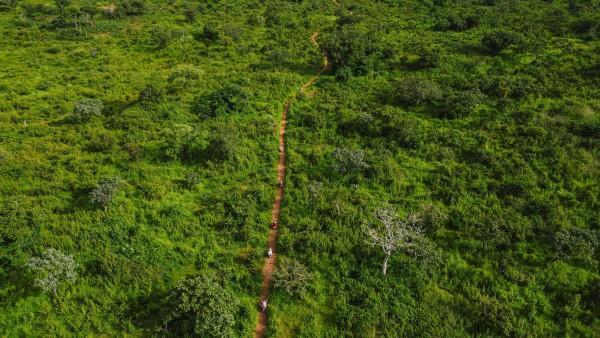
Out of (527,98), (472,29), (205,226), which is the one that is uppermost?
(472,29)

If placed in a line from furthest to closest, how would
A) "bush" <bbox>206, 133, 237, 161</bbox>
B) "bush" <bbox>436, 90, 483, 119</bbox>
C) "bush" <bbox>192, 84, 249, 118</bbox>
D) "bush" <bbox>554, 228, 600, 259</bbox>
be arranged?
1. "bush" <bbox>192, 84, 249, 118</bbox>
2. "bush" <bbox>436, 90, 483, 119</bbox>
3. "bush" <bbox>206, 133, 237, 161</bbox>
4. "bush" <bbox>554, 228, 600, 259</bbox>

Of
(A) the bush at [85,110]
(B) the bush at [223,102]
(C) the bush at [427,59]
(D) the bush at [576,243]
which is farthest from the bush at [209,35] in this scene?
(D) the bush at [576,243]

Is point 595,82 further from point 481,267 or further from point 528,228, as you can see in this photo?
point 481,267

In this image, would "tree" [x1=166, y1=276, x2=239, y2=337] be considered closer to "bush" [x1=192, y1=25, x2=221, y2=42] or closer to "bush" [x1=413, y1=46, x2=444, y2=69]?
"bush" [x1=413, y1=46, x2=444, y2=69]

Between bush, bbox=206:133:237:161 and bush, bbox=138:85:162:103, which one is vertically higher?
bush, bbox=138:85:162:103

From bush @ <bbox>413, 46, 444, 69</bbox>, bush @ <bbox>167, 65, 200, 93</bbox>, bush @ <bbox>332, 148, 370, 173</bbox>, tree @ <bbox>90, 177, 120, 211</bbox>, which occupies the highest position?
bush @ <bbox>413, 46, 444, 69</bbox>

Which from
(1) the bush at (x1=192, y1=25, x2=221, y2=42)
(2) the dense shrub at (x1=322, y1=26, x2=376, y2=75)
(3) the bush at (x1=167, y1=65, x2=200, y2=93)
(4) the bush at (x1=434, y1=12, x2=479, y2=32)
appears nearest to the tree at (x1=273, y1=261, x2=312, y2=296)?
(3) the bush at (x1=167, y1=65, x2=200, y2=93)

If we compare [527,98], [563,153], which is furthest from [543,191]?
[527,98]

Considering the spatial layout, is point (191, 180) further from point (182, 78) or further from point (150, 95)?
point (182, 78)
